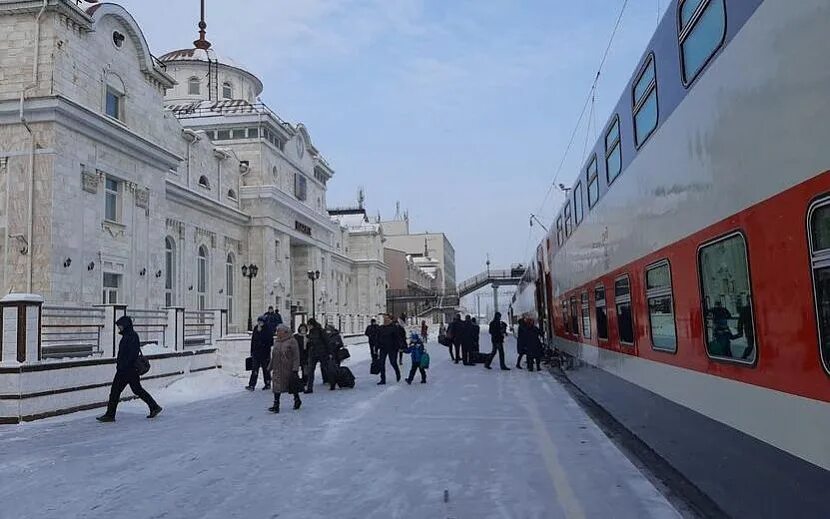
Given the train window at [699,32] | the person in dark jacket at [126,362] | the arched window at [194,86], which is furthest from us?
the arched window at [194,86]

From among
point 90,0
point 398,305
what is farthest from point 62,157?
point 398,305

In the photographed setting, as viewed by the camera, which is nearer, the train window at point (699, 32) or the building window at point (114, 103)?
the train window at point (699, 32)

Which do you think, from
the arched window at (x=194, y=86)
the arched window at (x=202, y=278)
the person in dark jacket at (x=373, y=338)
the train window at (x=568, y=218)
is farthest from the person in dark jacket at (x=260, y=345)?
the arched window at (x=194, y=86)

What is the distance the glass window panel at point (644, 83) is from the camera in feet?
20.4

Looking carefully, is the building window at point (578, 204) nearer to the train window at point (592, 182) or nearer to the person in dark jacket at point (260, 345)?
the train window at point (592, 182)

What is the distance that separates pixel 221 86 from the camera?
1757 inches

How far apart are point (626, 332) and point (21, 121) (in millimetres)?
18124

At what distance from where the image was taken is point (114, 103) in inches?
870

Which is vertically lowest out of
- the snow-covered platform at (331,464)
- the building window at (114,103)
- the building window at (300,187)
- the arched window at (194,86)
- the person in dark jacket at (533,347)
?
the snow-covered platform at (331,464)

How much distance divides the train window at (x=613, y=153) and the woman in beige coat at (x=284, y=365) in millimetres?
5843

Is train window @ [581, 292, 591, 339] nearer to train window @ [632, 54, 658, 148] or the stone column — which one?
train window @ [632, 54, 658, 148]

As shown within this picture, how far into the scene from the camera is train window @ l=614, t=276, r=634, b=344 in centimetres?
752

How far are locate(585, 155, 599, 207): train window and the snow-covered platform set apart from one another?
3.43m

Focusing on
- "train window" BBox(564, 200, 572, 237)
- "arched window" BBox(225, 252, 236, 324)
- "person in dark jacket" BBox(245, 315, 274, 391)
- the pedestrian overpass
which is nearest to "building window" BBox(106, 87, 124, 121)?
"person in dark jacket" BBox(245, 315, 274, 391)
